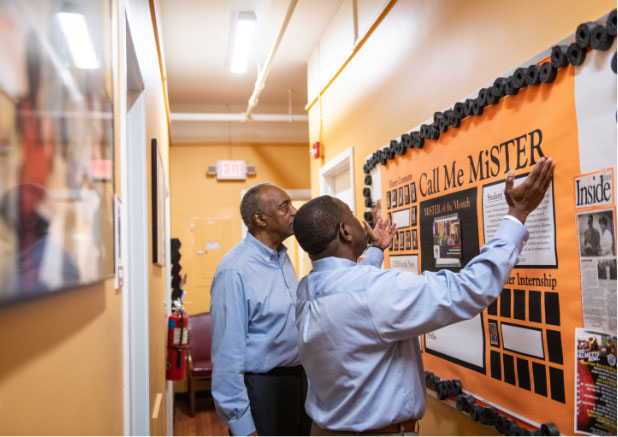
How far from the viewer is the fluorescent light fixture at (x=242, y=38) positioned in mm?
3631

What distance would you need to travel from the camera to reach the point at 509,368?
5.98ft

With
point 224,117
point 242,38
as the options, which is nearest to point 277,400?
point 242,38

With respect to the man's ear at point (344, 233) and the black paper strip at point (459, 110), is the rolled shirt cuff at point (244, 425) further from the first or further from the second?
the black paper strip at point (459, 110)

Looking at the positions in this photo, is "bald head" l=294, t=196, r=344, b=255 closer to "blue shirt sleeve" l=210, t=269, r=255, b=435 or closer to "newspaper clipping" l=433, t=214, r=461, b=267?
"blue shirt sleeve" l=210, t=269, r=255, b=435

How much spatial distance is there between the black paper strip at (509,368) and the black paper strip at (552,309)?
260 mm

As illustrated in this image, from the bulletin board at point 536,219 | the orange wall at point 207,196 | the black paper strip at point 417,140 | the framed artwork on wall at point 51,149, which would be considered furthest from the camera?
the orange wall at point 207,196

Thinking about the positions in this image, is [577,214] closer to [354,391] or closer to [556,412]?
[556,412]

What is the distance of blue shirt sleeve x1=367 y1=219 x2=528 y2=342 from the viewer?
1.42 m

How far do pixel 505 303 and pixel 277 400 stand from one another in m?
0.98

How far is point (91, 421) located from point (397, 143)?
2113 mm

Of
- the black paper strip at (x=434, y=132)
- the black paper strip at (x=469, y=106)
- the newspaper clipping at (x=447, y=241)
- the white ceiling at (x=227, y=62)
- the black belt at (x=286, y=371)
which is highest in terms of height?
the white ceiling at (x=227, y=62)

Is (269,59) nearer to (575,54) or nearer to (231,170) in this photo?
(231,170)

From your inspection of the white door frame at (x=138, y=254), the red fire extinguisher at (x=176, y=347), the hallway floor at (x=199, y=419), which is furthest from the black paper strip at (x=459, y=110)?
the hallway floor at (x=199, y=419)

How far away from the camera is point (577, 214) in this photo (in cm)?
149
